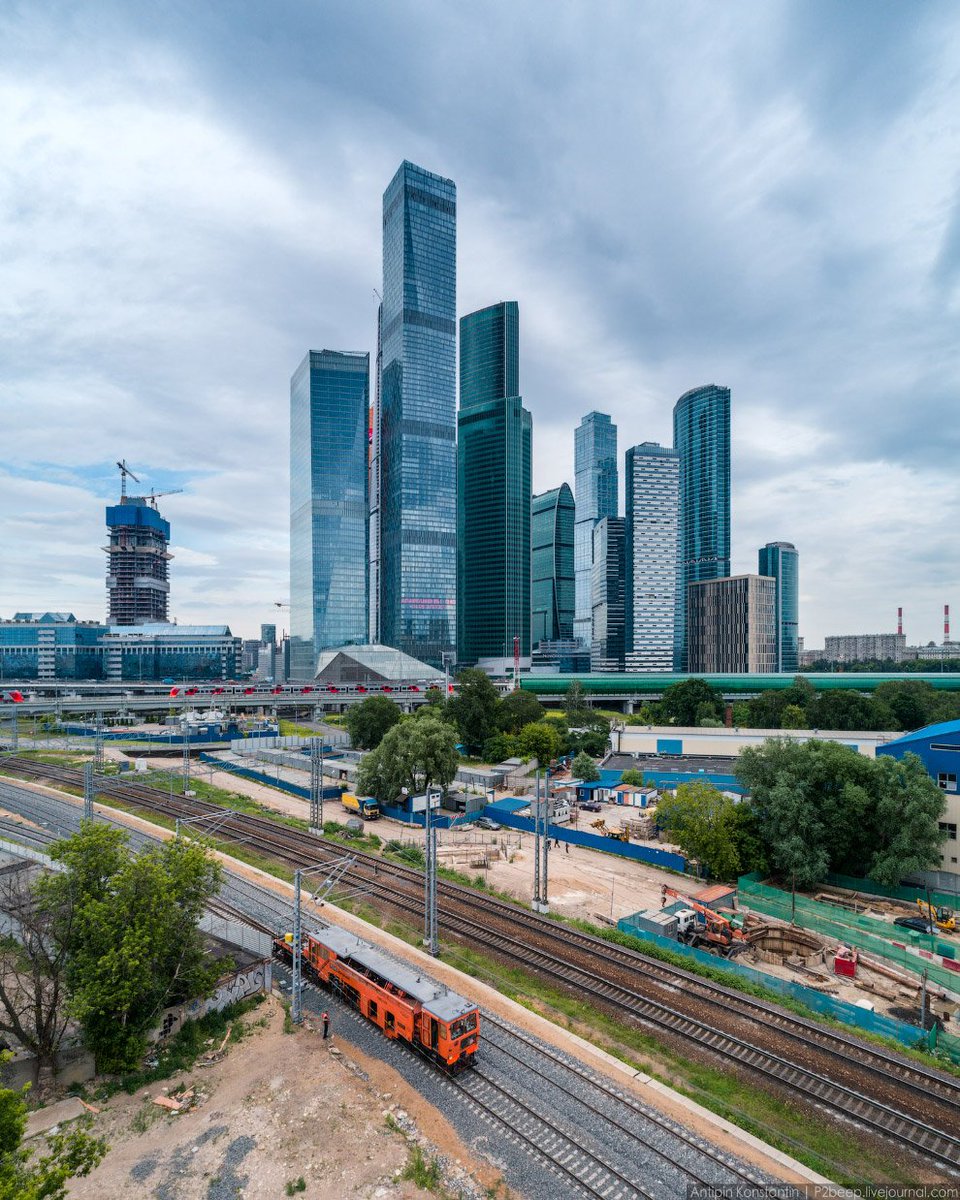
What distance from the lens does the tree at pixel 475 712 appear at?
89750 millimetres

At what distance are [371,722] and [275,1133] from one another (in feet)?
235

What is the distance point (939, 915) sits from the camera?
37688 mm

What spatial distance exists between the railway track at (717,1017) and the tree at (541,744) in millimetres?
41973

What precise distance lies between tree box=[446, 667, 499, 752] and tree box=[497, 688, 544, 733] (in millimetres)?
1903

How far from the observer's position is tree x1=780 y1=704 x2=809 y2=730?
9806 cm

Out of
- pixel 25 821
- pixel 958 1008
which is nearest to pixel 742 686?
pixel 958 1008

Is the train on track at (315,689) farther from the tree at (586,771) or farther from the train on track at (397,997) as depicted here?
the train on track at (397,997)

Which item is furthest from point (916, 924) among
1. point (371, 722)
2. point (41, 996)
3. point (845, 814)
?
point (371, 722)

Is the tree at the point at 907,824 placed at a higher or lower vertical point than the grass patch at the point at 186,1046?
Result: higher

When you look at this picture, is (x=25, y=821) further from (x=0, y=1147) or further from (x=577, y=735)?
(x=577, y=735)

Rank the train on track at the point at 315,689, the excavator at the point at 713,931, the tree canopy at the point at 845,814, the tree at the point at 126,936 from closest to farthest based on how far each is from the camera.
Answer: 1. the tree at the point at 126,936
2. the excavator at the point at 713,931
3. the tree canopy at the point at 845,814
4. the train on track at the point at 315,689

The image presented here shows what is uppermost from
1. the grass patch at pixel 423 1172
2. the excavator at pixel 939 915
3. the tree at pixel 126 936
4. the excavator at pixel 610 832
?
the tree at pixel 126 936

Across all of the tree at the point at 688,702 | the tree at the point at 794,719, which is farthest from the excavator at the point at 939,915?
the tree at the point at 688,702

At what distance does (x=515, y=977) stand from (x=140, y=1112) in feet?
47.7
